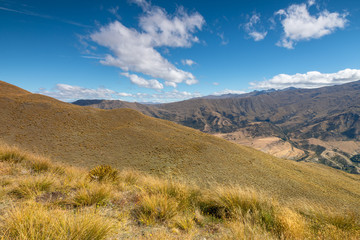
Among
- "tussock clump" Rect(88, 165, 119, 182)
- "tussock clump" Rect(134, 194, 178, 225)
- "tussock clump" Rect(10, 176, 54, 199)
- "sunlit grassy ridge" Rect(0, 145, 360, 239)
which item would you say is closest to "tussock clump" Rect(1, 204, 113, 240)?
"sunlit grassy ridge" Rect(0, 145, 360, 239)

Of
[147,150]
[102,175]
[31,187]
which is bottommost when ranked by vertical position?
[147,150]

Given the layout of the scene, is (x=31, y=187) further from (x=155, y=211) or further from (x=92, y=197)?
(x=155, y=211)

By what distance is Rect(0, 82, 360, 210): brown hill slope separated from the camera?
19650 mm

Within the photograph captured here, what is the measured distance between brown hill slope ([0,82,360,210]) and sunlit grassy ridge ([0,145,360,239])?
34.0 feet

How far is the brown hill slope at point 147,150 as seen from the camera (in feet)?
64.5

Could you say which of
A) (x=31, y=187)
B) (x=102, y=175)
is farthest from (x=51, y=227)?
(x=102, y=175)

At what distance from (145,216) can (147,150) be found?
22.6 metres

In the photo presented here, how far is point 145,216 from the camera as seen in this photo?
12.8 feet

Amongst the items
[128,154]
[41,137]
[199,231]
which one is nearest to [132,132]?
[128,154]

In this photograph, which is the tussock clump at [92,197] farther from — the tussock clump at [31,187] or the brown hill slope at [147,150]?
the brown hill slope at [147,150]

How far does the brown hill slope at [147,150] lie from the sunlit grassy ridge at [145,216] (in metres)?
10.4

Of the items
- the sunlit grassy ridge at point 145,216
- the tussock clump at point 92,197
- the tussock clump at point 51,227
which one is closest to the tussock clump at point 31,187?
the sunlit grassy ridge at point 145,216

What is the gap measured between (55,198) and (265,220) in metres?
6.25

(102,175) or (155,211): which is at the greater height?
(155,211)
